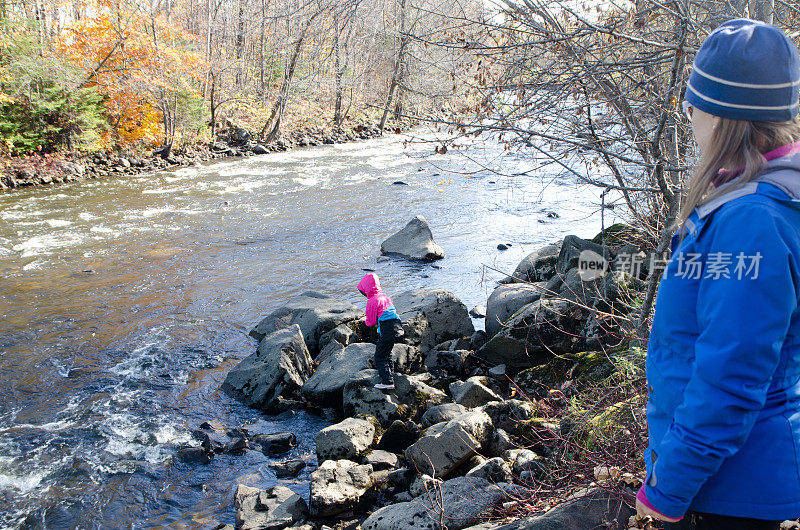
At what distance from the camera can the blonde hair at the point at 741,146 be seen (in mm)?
1439

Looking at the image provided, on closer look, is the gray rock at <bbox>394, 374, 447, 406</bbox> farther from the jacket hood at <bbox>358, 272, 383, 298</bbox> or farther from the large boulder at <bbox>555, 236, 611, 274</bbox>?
the large boulder at <bbox>555, 236, 611, 274</bbox>

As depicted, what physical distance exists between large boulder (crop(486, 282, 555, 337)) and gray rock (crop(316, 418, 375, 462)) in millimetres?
2642

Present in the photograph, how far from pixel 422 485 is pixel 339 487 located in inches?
26.0

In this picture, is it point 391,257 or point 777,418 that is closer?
point 777,418

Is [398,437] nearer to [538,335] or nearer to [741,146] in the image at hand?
[538,335]

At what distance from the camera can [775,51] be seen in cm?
146

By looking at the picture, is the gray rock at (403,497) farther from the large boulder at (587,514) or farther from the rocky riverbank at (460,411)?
the large boulder at (587,514)

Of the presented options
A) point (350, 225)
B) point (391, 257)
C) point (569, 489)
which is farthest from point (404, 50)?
point (350, 225)

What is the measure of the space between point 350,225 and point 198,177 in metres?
7.65

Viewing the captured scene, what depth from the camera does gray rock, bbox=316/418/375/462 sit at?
5.14 metres

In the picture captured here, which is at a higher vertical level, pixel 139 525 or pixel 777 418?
pixel 777 418

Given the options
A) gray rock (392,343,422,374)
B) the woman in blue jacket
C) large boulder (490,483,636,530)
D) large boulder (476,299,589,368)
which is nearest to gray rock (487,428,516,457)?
large boulder (476,299,589,368)

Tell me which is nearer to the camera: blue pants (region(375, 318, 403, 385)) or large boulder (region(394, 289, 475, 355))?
blue pants (region(375, 318, 403, 385))

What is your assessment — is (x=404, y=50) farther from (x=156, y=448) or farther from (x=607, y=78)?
(x=156, y=448)
